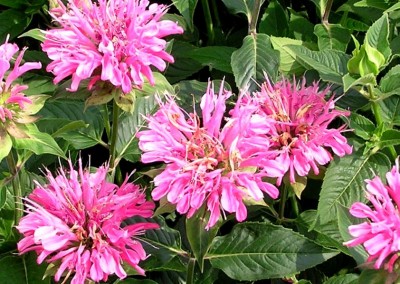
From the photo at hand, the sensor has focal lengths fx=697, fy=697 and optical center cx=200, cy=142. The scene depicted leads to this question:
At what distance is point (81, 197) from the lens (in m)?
1.10

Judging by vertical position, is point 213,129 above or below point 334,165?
above

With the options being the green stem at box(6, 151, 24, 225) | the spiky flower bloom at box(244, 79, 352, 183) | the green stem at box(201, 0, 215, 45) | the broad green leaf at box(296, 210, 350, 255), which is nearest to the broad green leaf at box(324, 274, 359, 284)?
the broad green leaf at box(296, 210, 350, 255)

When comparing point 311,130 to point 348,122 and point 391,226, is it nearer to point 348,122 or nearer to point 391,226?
point 348,122

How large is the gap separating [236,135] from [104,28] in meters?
0.30

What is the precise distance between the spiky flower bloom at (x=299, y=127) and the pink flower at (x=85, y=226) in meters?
0.23

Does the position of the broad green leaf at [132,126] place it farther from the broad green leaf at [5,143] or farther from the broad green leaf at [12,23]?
the broad green leaf at [12,23]

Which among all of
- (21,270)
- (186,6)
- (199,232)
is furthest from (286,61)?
(21,270)

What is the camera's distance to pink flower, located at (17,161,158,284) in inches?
39.8

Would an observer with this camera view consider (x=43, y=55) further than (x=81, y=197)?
Yes

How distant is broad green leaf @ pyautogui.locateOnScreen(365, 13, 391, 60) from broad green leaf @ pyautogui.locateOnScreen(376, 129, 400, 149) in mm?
130

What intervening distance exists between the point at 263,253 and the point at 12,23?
33.4 inches

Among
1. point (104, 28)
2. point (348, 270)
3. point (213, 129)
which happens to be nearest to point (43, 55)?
point (104, 28)

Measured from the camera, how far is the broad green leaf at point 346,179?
114cm

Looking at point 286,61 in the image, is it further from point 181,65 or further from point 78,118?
point 78,118
